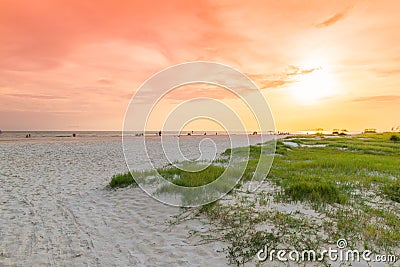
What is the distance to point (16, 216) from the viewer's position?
7684 mm

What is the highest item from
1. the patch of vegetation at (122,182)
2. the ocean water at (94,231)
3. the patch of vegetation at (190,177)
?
the patch of vegetation at (190,177)

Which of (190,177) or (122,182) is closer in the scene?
(190,177)

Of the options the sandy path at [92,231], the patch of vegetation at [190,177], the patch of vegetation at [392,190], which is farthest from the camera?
the patch of vegetation at [190,177]

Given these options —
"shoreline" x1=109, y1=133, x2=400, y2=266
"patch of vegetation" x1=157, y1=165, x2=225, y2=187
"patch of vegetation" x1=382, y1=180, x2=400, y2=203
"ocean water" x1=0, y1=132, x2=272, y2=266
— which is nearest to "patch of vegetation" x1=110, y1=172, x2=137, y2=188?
"ocean water" x1=0, y1=132, x2=272, y2=266

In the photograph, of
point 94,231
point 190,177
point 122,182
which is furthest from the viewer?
point 122,182

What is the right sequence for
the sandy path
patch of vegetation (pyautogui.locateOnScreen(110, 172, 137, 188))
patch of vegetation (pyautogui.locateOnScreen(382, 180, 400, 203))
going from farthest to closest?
patch of vegetation (pyautogui.locateOnScreen(110, 172, 137, 188)), patch of vegetation (pyautogui.locateOnScreen(382, 180, 400, 203)), the sandy path

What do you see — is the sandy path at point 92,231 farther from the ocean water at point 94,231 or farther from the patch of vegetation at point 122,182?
the patch of vegetation at point 122,182

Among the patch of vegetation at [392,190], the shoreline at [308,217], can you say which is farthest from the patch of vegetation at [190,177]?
the patch of vegetation at [392,190]

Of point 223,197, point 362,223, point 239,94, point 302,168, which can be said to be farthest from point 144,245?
point 302,168

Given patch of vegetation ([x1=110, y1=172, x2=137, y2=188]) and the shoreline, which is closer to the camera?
the shoreline

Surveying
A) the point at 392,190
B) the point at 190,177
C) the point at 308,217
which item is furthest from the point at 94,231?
the point at 392,190

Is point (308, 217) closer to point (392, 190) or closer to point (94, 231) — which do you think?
point (392, 190)

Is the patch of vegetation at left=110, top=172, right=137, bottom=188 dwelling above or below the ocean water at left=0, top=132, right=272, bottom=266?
above

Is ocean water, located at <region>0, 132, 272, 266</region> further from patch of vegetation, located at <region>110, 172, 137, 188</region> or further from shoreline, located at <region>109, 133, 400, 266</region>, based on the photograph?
shoreline, located at <region>109, 133, 400, 266</region>
